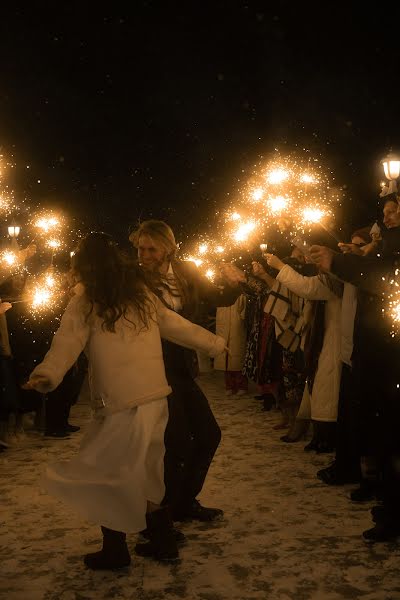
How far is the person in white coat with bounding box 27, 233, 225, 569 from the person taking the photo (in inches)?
167

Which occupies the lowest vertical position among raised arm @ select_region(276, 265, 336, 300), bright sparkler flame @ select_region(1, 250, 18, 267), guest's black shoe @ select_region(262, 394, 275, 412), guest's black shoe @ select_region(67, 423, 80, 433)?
guest's black shoe @ select_region(67, 423, 80, 433)

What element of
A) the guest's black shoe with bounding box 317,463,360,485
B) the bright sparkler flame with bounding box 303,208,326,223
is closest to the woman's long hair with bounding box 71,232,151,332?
the guest's black shoe with bounding box 317,463,360,485

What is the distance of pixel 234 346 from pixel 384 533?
8572mm

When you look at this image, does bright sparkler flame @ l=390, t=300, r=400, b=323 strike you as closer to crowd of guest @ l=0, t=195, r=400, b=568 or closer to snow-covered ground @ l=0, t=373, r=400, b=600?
crowd of guest @ l=0, t=195, r=400, b=568

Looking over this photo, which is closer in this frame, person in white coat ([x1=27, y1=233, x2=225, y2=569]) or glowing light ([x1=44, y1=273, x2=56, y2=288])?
person in white coat ([x1=27, y1=233, x2=225, y2=569])

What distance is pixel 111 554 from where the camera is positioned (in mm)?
4438

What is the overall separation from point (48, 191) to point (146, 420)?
34780 millimetres

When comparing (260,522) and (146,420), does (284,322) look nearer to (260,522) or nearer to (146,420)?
(260,522)

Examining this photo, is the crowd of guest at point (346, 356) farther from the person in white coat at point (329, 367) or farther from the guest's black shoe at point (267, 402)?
the guest's black shoe at point (267, 402)

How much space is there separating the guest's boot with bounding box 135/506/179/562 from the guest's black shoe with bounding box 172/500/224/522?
716mm

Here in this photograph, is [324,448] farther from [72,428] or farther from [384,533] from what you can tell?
[72,428]

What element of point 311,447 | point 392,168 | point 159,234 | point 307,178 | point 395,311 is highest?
point 307,178

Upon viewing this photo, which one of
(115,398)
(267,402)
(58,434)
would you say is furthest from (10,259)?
(115,398)

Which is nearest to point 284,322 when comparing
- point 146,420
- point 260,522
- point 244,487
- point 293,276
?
point 293,276
